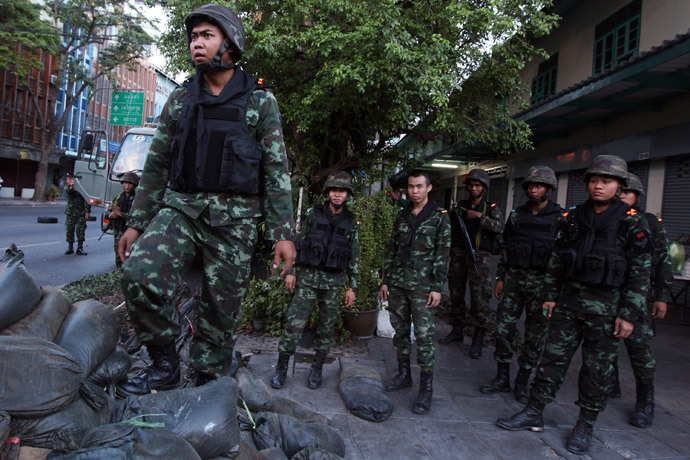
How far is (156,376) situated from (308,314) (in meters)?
1.79

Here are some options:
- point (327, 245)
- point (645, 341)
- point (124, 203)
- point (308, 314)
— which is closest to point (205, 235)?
point (327, 245)

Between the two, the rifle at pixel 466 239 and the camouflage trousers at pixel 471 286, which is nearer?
the rifle at pixel 466 239

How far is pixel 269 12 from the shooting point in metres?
7.21

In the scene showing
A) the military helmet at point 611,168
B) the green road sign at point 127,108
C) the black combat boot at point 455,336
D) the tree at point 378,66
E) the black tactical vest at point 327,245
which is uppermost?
the green road sign at point 127,108

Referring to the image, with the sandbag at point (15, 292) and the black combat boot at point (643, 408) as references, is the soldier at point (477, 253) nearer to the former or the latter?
the black combat boot at point (643, 408)

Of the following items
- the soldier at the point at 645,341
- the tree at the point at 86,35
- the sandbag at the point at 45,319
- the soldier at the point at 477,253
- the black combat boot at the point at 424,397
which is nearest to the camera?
the sandbag at the point at 45,319

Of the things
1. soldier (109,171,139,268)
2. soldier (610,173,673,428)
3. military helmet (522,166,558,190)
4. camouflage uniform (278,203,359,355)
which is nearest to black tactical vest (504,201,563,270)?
military helmet (522,166,558,190)

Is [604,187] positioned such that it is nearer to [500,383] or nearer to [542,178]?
[542,178]

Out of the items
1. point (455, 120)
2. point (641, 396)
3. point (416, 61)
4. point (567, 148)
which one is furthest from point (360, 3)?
point (567, 148)

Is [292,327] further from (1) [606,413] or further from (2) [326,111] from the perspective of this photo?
(2) [326,111]

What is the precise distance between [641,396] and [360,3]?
18.2 ft

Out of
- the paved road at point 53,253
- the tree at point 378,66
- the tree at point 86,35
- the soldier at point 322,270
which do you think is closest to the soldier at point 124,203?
the paved road at point 53,253

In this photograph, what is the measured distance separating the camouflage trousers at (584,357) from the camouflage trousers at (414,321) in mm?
812

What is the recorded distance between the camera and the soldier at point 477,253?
17.1ft
